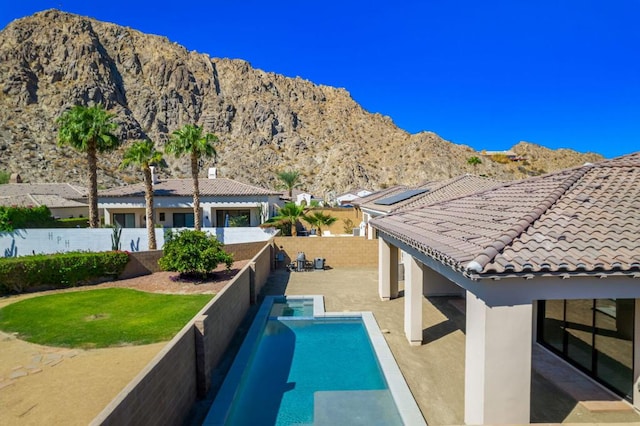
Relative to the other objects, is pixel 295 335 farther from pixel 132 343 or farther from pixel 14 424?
pixel 14 424

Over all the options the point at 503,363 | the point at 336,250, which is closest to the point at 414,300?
the point at 503,363

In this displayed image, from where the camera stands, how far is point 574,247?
18.4 feet

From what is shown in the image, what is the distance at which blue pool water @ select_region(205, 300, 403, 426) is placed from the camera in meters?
7.34

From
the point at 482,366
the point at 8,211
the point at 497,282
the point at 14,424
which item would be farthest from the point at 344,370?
the point at 8,211

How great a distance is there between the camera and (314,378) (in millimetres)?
9070

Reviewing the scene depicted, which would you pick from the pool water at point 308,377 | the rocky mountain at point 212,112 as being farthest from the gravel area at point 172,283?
the rocky mountain at point 212,112

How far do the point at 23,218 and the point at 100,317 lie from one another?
20.2 metres

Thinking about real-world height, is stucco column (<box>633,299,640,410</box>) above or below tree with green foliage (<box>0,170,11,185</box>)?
below

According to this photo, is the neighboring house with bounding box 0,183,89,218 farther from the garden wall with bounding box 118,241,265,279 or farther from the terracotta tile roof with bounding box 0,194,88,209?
the garden wall with bounding box 118,241,265,279

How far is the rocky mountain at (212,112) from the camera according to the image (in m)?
79.5

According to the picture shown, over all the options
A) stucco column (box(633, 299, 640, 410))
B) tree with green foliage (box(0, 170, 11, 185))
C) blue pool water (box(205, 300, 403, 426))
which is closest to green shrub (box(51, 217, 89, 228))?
blue pool water (box(205, 300, 403, 426))

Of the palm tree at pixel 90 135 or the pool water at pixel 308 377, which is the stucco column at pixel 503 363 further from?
the palm tree at pixel 90 135

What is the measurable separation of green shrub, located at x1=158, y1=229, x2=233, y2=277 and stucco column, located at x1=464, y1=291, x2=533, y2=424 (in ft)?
48.7

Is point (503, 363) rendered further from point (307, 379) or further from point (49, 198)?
point (49, 198)
